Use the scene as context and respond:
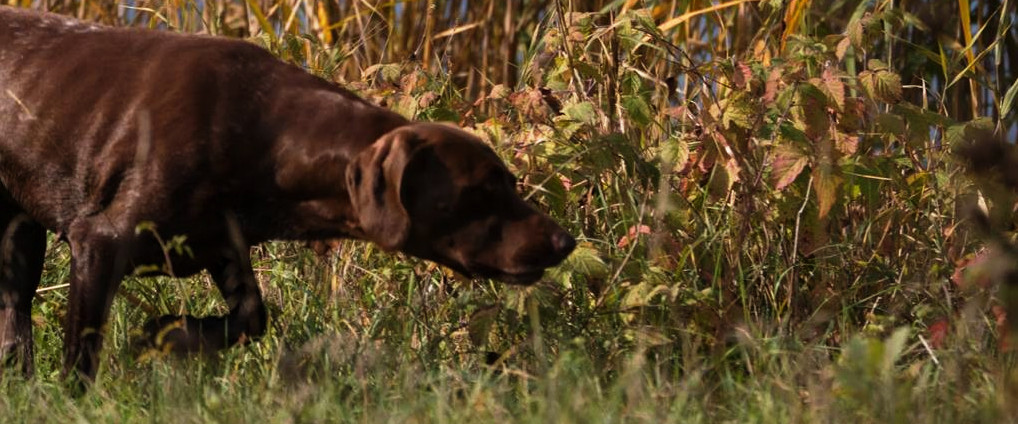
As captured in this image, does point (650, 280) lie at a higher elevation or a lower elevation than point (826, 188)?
lower

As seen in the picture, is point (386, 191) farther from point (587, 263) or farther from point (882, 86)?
point (882, 86)

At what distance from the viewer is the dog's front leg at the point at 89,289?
4.21m

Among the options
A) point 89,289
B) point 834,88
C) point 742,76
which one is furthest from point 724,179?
point 89,289

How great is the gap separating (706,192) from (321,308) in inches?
47.1

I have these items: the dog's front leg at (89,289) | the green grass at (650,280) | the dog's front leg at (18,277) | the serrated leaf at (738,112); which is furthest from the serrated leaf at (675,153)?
the dog's front leg at (18,277)

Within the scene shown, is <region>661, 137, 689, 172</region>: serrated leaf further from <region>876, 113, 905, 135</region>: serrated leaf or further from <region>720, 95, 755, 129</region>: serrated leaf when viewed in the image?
<region>876, 113, 905, 135</region>: serrated leaf

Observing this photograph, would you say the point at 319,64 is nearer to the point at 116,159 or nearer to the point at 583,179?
the point at 583,179

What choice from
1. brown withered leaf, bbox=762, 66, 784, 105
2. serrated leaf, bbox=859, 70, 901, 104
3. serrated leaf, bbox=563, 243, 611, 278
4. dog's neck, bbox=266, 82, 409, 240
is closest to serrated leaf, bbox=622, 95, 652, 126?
brown withered leaf, bbox=762, 66, 784, 105

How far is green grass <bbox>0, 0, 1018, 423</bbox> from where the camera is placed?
386 centimetres

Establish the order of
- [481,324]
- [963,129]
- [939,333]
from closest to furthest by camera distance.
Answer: [939,333]
[481,324]
[963,129]

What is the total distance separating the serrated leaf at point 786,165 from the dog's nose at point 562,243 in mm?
743

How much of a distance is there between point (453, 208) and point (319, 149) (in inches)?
15.4

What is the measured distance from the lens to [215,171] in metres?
4.12

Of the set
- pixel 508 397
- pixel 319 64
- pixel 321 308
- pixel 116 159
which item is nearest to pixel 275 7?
pixel 319 64
